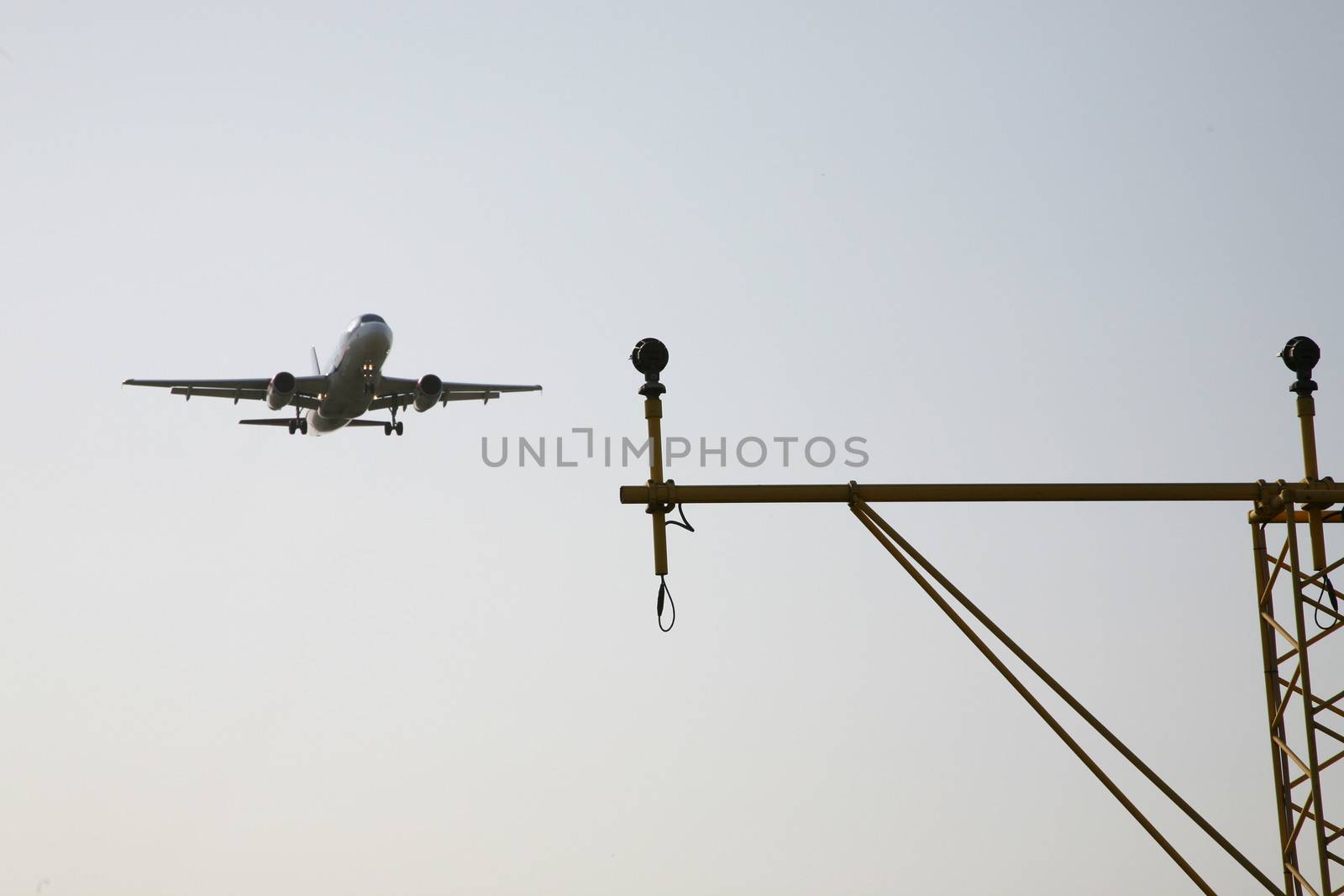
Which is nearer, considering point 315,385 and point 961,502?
point 961,502

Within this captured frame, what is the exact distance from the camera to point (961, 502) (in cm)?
783

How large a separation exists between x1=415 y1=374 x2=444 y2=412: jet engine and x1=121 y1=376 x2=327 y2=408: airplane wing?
3470mm

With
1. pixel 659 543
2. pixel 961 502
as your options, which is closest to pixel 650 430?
pixel 659 543

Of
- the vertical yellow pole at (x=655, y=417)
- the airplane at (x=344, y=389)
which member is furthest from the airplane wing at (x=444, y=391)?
the vertical yellow pole at (x=655, y=417)

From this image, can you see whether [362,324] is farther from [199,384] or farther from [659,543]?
[659,543]

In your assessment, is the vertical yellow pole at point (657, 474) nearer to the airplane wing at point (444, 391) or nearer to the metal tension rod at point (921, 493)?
the metal tension rod at point (921, 493)

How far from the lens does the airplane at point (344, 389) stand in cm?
4972

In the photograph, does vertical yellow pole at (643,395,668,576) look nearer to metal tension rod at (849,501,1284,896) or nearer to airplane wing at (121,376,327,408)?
metal tension rod at (849,501,1284,896)

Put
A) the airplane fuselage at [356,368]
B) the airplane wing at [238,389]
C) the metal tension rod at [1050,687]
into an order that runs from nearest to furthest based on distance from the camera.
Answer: the metal tension rod at [1050,687] < the airplane fuselage at [356,368] < the airplane wing at [238,389]

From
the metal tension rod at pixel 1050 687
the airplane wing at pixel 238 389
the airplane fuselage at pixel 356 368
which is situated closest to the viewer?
the metal tension rod at pixel 1050 687

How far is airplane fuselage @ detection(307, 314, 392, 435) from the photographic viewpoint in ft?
162

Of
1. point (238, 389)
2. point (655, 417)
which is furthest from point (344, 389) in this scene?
point (655, 417)

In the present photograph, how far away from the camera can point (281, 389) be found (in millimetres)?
50562

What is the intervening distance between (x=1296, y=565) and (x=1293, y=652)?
1.91 ft
